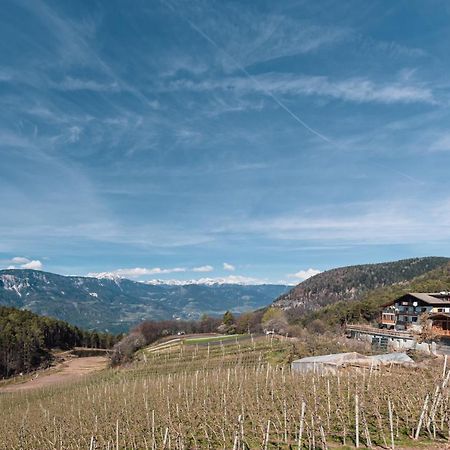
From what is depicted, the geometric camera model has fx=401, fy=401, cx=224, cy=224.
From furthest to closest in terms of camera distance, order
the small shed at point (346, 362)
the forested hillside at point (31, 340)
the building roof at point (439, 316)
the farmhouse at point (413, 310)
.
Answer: the forested hillside at point (31, 340)
the farmhouse at point (413, 310)
the building roof at point (439, 316)
the small shed at point (346, 362)

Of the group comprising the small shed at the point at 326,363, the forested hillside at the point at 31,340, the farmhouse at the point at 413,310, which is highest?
the farmhouse at the point at 413,310

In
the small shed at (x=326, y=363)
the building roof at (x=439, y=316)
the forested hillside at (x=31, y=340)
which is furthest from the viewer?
the forested hillside at (x=31, y=340)

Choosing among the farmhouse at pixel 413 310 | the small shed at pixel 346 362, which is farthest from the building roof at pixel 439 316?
the small shed at pixel 346 362

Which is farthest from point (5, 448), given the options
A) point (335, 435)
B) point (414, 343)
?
point (414, 343)

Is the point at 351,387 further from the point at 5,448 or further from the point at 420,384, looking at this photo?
the point at 5,448

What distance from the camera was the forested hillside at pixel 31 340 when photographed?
83.8 m

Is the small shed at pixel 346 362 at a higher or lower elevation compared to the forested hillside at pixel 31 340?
higher

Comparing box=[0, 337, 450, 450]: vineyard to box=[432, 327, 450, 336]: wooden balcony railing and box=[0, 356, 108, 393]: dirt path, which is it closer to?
box=[432, 327, 450, 336]: wooden balcony railing

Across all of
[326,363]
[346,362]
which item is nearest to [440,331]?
[346,362]

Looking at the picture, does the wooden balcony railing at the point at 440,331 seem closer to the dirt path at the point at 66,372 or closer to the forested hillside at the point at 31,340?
the dirt path at the point at 66,372

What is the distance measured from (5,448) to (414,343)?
130ft

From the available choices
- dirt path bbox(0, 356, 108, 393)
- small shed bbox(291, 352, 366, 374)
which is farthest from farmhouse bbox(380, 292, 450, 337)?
dirt path bbox(0, 356, 108, 393)

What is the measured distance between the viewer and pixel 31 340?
88812mm

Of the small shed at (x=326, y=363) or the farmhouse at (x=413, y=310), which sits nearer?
the small shed at (x=326, y=363)
